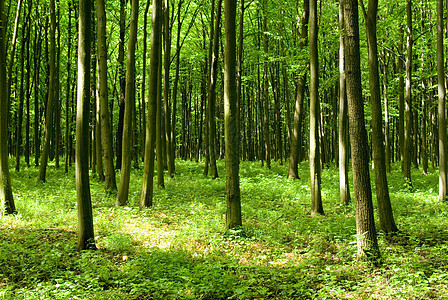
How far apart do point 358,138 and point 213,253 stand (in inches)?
147

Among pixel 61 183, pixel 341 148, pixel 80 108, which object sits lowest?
pixel 61 183

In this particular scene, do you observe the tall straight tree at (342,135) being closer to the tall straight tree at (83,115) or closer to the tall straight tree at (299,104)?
the tall straight tree at (299,104)

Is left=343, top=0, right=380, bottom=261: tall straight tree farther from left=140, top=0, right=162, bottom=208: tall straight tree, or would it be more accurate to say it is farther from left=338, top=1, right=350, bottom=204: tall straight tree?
left=140, top=0, right=162, bottom=208: tall straight tree

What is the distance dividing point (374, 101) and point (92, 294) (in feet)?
23.0

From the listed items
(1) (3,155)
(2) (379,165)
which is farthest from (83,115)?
(2) (379,165)

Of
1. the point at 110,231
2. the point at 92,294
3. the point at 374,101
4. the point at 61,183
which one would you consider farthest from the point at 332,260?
the point at 61,183

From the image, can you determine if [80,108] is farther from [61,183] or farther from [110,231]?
[61,183]

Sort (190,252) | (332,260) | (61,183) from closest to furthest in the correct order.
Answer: (332,260)
(190,252)
(61,183)

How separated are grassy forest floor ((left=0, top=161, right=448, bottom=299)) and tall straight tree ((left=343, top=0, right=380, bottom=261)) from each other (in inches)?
11.8

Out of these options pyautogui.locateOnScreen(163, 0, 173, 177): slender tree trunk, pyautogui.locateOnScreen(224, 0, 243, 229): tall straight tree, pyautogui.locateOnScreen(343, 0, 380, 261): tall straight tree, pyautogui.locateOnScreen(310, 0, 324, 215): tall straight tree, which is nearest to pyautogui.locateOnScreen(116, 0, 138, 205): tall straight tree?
pyautogui.locateOnScreen(224, 0, 243, 229): tall straight tree

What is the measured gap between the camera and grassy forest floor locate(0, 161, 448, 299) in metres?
4.95

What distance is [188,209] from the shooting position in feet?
35.9

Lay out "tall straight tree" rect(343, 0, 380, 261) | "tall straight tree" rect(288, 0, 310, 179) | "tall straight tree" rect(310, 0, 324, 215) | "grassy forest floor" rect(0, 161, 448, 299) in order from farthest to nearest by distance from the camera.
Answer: "tall straight tree" rect(288, 0, 310, 179) → "tall straight tree" rect(310, 0, 324, 215) → "tall straight tree" rect(343, 0, 380, 261) → "grassy forest floor" rect(0, 161, 448, 299)

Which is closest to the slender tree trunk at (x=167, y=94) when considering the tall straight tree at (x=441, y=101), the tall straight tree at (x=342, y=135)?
the tall straight tree at (x=342, y=135)
